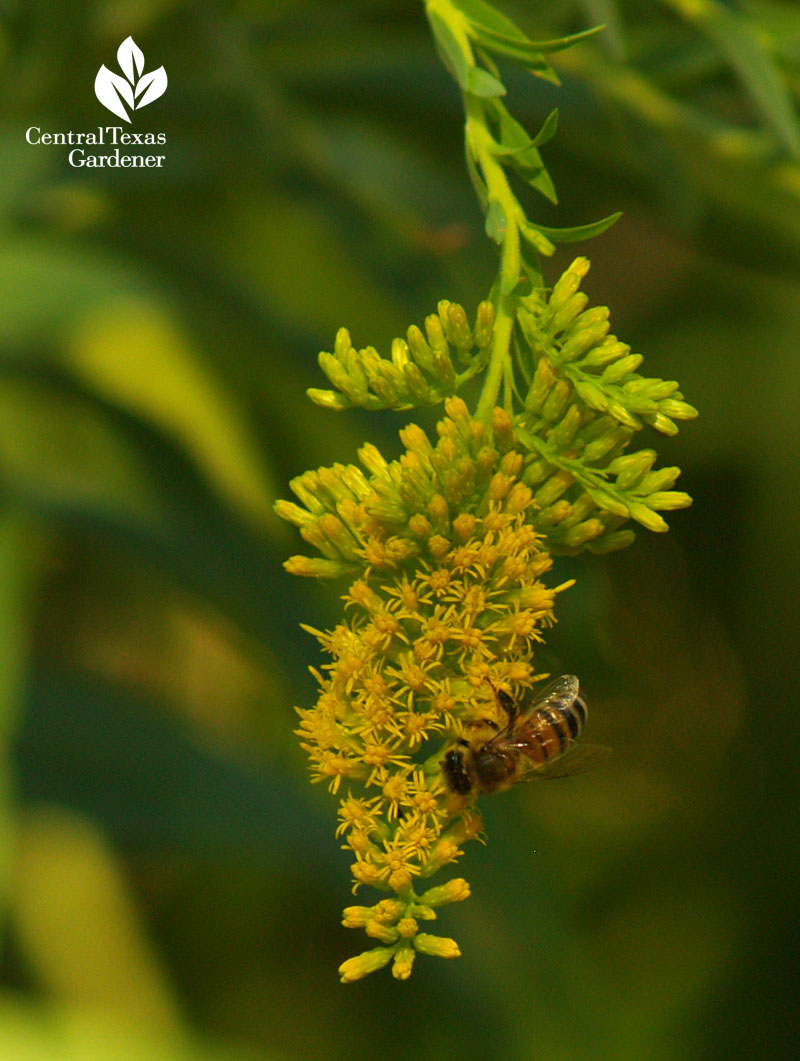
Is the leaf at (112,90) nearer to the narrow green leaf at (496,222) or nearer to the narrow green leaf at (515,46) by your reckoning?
the narrow green leaf at (515,46)

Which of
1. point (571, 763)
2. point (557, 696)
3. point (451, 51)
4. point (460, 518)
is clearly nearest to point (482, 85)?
point (451, 51)

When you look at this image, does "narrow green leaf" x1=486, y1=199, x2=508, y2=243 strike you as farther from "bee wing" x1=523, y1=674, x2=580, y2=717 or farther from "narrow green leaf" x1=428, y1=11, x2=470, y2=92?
"bee wing" x1=523, y1=674, x2=580, y2=717

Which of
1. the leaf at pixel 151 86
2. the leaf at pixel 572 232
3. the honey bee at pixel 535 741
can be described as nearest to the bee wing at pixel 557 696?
the honey bee at pixel 535 741

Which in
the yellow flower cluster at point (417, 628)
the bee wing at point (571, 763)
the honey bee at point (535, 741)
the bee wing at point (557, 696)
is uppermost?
the yellow flower cluster at point (417, 628)

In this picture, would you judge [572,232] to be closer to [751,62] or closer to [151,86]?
[751,62]

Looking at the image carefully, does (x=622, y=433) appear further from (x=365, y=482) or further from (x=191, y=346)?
(x=191, y=346)
